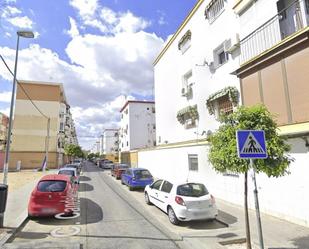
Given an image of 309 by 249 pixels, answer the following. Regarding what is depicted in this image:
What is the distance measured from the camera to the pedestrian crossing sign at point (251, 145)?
564cm

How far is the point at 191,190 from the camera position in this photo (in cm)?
948

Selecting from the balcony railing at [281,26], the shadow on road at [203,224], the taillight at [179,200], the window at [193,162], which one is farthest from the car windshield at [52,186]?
the balcony railing at [281,26]

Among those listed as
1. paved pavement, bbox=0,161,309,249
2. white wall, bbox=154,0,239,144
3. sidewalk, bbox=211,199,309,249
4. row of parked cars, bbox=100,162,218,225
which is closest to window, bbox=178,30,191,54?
white wall, bbox=154,0,239,144

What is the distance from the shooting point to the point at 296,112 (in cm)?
899

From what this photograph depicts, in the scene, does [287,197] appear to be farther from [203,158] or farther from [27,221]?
[27,221]

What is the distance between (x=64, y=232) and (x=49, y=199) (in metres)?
1.84

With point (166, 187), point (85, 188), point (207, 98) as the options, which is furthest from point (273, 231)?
point (85, 188)

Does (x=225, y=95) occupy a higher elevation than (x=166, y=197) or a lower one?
higher

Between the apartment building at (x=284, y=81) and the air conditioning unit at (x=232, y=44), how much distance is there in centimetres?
103

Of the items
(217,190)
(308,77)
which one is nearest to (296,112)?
(308,77)

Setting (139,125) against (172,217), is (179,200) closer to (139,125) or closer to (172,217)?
(172,217)

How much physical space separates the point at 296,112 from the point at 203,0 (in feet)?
38.6

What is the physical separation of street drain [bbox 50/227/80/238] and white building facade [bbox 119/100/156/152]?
4011 cm

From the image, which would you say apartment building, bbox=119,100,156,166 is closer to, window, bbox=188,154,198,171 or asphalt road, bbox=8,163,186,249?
window, bbox=188,154,198,171
